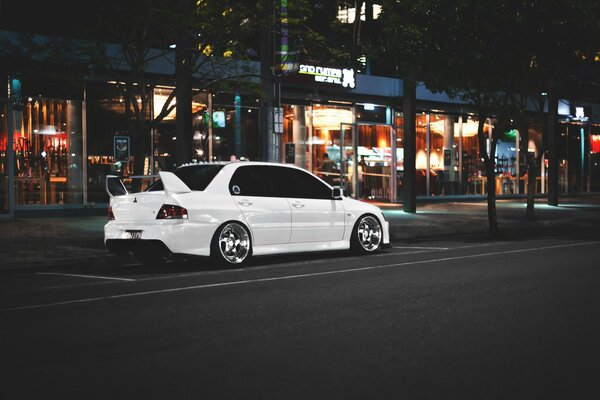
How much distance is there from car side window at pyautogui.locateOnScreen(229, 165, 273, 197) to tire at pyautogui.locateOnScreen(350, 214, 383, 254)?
1859 millimetres

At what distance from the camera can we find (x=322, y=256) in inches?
547

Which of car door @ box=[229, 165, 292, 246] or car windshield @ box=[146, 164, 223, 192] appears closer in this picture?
car windshield @ box=[146, 164, 223, 192]

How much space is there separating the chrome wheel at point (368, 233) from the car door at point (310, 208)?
1.35ft

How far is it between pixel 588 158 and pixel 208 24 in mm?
30276

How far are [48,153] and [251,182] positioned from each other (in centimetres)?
1128

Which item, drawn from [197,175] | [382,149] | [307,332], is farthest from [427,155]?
[307,332]

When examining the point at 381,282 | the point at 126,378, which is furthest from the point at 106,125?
the point at 126,378

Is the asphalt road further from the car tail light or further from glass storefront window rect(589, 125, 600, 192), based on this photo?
glass storefront window rect(589, 125, 600, 192)

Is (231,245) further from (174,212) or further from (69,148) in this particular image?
(69,148)

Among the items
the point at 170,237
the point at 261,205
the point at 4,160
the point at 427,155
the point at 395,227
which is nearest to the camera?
the point at 170,237

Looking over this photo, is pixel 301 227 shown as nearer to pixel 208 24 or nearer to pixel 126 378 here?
pixel 208 24

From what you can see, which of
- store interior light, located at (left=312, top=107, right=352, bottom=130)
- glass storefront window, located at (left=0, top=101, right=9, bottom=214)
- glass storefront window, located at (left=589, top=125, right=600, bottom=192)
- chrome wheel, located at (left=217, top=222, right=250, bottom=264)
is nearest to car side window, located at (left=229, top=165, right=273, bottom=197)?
chrome wheel, located at (left=217, top=222, right=250, bottom=264)

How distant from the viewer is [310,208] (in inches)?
519

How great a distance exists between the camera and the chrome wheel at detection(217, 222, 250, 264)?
1202 centimetres
